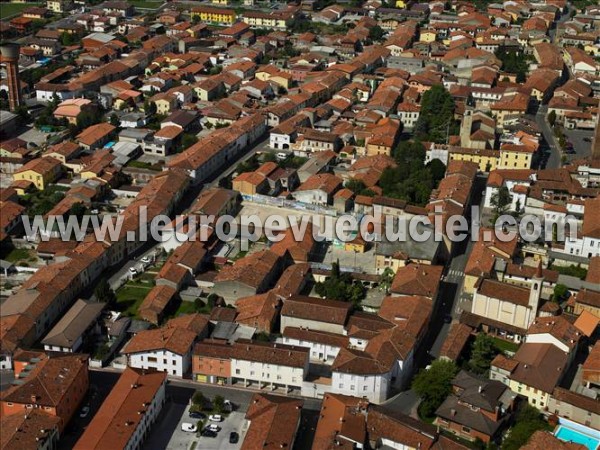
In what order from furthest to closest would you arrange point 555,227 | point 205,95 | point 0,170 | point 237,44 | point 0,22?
point 0,22 → point 237,44 → point 205,95 → point 0,170 → point 555,227

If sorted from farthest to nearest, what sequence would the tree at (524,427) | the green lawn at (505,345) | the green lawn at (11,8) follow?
1. the green lawn at (11,8)
2. the green lawn at (505,345)
3. the tree at (524,427)

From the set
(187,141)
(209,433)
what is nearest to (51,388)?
(209,433)

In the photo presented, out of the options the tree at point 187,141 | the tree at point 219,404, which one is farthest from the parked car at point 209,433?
the tree at point 187,141

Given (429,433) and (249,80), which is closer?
(429,433)

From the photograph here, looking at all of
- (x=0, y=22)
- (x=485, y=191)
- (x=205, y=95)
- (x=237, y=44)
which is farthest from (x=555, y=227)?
(x=0, y=22)

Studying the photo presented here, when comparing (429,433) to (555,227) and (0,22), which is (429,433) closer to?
(555,227)

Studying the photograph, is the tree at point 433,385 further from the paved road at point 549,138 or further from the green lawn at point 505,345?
the paved road at point 549,138

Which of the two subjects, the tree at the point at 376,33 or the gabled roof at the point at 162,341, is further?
the tree at the point at 376,33
